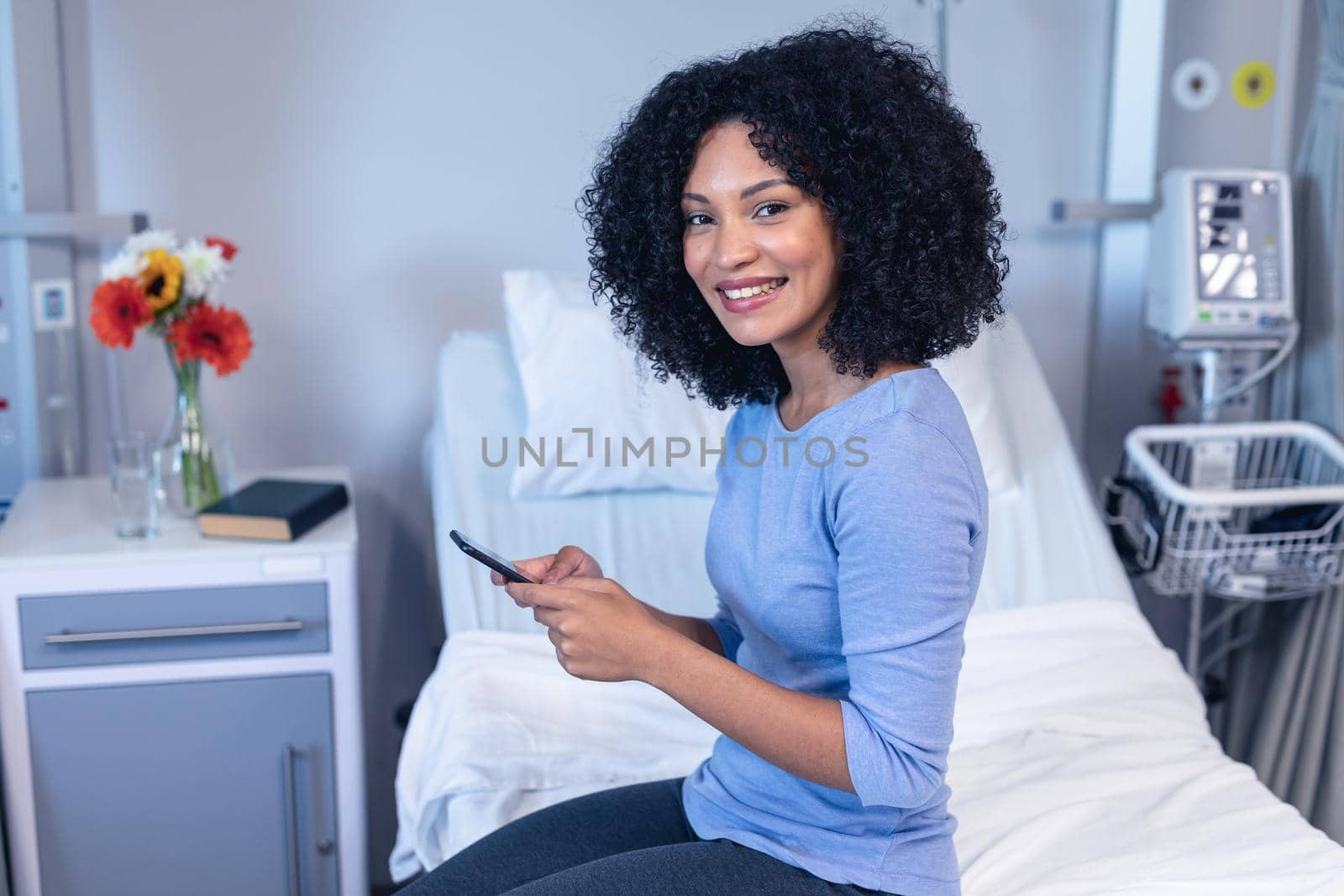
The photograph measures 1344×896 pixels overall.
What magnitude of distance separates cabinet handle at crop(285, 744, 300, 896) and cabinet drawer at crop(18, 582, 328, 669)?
0.51 feet

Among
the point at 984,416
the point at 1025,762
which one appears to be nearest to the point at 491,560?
the point at 1025,762

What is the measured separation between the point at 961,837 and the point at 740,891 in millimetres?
345

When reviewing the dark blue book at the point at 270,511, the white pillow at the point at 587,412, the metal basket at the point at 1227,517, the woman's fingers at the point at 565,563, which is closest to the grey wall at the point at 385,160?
the white pillow at the point at 587,412

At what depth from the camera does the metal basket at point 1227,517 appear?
5.95 ft

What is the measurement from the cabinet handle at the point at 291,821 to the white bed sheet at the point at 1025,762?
0.84 ft

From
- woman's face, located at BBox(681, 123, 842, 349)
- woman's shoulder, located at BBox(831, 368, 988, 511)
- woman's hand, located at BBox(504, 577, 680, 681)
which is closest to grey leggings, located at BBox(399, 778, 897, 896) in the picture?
woman's hand, located at BBox(504, 577, 680, 681)

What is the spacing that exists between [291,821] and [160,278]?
31.2 inches

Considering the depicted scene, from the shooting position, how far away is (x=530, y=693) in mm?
1452

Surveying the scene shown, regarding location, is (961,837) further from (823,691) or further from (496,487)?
(496,487)

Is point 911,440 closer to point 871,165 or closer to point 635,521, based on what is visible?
point 871,165

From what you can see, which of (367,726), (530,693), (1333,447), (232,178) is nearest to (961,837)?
(530,693)

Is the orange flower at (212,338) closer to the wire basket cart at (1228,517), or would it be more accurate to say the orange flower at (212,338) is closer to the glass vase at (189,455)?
the glass vase at (189,455)

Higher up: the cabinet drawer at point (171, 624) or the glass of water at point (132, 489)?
the glass of water at point (132, 489)

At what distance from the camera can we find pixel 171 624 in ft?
5.17
